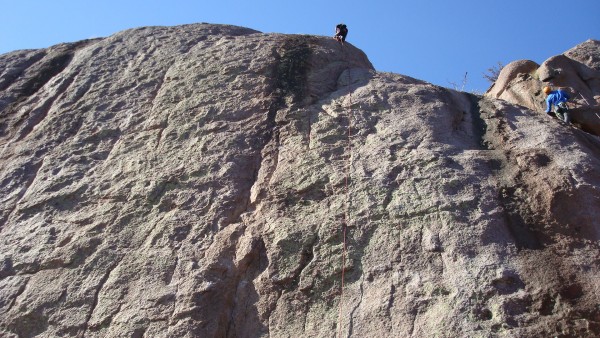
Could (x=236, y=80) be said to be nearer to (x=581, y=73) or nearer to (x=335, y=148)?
(x=335, y=148)

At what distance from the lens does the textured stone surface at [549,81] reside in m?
8.71

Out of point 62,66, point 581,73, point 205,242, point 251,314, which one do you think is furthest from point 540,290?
point 62,66

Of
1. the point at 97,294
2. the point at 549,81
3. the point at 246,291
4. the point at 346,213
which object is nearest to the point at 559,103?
the point at 549,81

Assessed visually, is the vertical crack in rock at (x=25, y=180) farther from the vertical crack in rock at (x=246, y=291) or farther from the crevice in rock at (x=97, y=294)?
the vertical crack in rock at (x=246, y=291)

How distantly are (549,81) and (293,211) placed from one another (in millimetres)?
5419

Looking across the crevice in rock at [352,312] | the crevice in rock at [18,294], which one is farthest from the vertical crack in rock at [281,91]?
the crevice in rock at [18,294]

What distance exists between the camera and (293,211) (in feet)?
17.8

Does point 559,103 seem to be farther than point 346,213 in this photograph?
Yes

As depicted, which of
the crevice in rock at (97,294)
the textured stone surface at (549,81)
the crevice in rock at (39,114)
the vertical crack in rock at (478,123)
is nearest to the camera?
the crevice in rock at (97,294)

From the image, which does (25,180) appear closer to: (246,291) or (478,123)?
(246,291)

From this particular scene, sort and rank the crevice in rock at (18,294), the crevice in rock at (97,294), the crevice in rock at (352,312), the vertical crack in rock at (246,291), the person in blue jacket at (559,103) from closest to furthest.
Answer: the crevice in rock at (352,312) < the vertical crack in rock at (246,291) < the crevice in rock at (97,294) < the crevice in rock at (18,294) < the person in blue jacket at (559,103)

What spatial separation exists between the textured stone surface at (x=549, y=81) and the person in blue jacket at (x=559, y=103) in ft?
0.65

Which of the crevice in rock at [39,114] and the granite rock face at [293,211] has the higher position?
the crevice in rock at [39,114]

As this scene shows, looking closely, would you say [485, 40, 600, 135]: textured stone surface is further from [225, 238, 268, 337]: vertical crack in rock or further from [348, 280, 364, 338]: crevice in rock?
[225, 238, 268, 337]: vertical crack in rock
